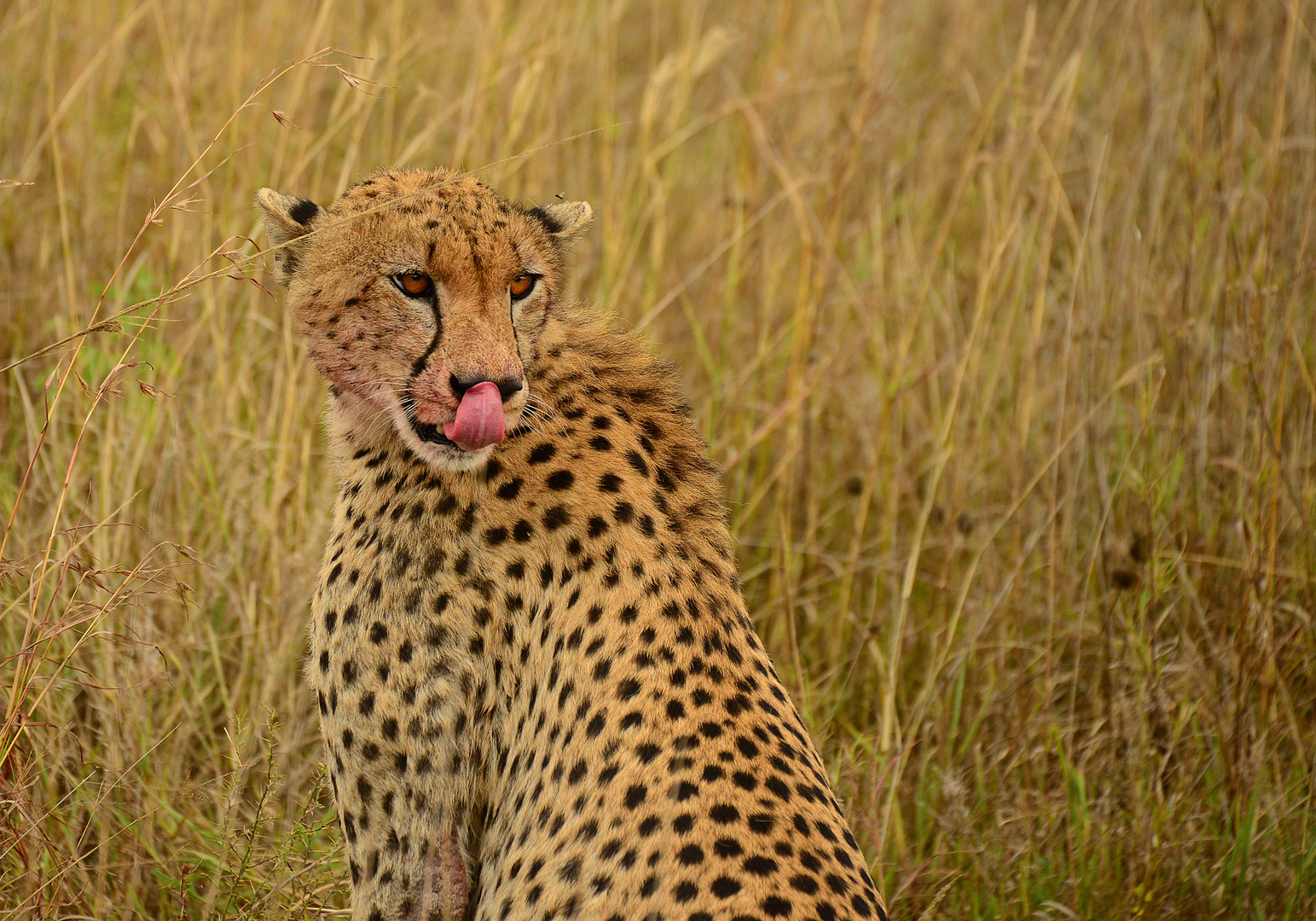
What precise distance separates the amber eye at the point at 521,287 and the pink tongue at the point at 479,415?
249mm

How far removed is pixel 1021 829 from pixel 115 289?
2.60m

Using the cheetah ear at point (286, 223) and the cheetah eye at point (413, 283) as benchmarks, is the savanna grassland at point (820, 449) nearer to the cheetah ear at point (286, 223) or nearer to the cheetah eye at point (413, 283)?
the cheetah ear at point (286, 223)

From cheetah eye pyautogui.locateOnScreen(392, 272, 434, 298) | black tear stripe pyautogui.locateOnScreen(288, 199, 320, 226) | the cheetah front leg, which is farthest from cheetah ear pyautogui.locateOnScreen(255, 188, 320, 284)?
the cheetah front leg

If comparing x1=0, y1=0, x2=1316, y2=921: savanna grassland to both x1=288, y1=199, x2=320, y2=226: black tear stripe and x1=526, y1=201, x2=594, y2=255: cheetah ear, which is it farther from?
x1=526, y1=201, x2=594, y2=255: cheetah ear

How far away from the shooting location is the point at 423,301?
7.31 feet

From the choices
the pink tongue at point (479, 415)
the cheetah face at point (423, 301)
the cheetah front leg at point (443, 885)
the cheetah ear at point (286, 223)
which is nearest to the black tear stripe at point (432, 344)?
the cheetah face at point (423, 301)

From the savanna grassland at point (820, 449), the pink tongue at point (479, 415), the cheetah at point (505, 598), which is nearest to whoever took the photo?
the cheetah at point (505, 598)

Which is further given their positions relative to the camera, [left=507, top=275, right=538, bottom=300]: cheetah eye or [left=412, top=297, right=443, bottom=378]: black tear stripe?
[left=507, top=275, right=538, bottom=300]: cheetah eye

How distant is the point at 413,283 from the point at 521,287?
7.6 inches

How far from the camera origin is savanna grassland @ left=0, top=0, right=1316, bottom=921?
2.79m

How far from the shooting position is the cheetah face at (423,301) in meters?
2.16

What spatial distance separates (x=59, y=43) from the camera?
4398 millimetres

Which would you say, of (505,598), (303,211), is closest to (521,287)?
(303,211)

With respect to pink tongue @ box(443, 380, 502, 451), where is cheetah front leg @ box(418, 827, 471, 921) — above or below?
below
